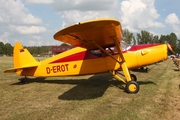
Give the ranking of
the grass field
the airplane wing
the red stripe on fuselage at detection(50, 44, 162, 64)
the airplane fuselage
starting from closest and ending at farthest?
1. the grass field
2. the airplane wing
3. the airplane fuselage
4. the red stripe on fuselage at detection(50, 44, 162, 64)

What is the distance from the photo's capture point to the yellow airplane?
267 inches

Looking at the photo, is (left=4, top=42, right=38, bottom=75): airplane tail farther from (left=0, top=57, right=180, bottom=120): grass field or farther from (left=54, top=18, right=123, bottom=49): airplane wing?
(left=54, top=18, right=123, bottom=49): airplane wing

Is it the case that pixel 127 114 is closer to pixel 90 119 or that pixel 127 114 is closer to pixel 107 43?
pixel 90 119

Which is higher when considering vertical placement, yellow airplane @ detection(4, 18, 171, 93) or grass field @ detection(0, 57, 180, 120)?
yellow airplane @ detection(4, 18, 171, 93)

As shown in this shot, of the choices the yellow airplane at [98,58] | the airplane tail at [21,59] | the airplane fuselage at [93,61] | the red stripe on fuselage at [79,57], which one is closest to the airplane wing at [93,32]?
the yellow airplane at [98,58]

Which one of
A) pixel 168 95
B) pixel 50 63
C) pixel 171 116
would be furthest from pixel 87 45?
pixel 171 116

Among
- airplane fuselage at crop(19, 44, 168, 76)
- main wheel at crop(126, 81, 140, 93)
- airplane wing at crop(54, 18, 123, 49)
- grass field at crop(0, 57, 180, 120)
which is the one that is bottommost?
grass field at crop(0, 57, 180, 120)

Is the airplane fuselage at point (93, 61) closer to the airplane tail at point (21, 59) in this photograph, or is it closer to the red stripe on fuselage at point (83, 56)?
the red stripe on fuselage at point (83, 56)

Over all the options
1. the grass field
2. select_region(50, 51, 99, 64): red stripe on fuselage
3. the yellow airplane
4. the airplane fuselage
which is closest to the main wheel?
the yellow airplane

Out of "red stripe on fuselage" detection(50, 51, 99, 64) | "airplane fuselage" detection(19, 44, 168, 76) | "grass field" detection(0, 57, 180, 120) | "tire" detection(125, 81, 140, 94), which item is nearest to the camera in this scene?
Answer: "grass field" detection(0, 57, 180, 120)

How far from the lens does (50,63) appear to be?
8844 mm

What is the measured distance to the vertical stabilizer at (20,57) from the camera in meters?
9.26

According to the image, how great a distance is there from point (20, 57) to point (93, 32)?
5112 millimetres

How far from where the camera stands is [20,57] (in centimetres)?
925
